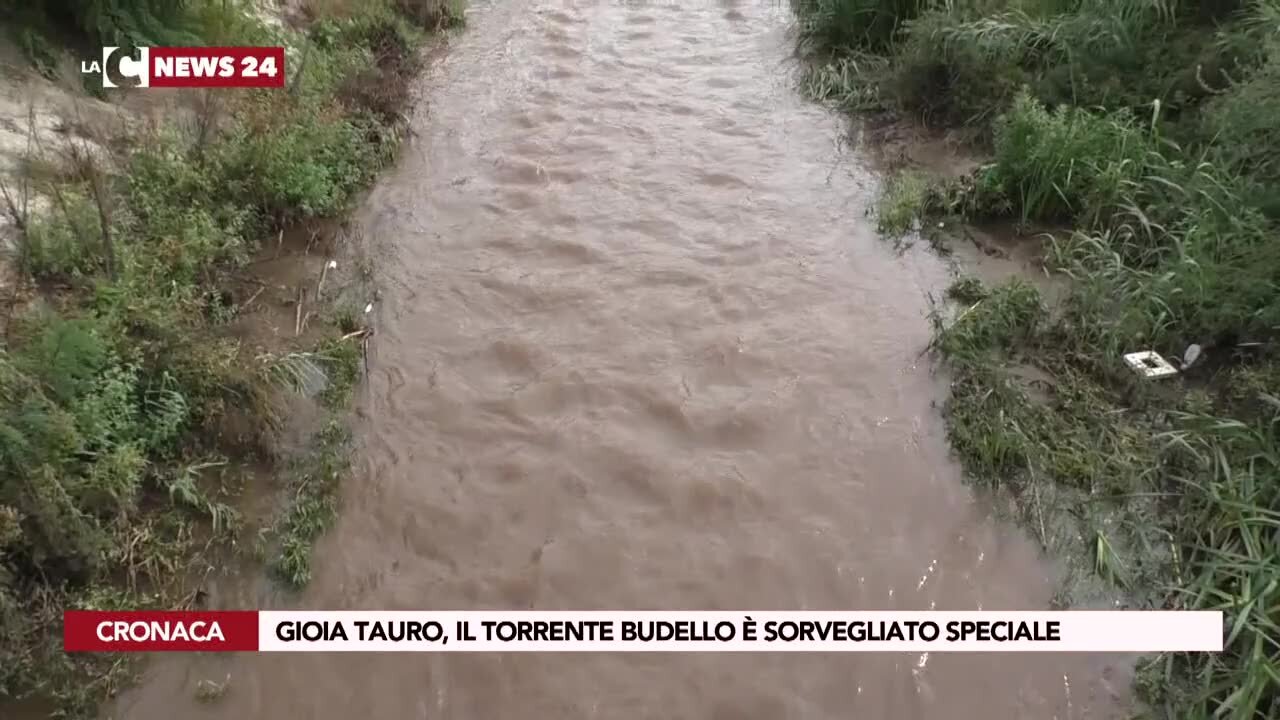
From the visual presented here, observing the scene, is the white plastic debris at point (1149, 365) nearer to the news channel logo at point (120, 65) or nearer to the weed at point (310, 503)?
the weed at point (310, 503)

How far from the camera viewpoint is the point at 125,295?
421cm

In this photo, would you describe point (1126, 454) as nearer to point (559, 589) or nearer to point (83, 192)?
point (559, 589)

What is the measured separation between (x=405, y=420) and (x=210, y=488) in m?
0.89

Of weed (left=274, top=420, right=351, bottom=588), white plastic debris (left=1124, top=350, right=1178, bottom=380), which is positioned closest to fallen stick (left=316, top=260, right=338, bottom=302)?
weed (left=274, top=420, right=351, bottom=588)

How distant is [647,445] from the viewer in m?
4.32

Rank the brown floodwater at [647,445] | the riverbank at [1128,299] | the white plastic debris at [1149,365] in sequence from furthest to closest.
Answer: the white plastic debris at [1149,365], the riverbank at [1128,299], the brown floodwater at [647,445]

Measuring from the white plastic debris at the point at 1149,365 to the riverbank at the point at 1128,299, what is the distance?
0.14ft

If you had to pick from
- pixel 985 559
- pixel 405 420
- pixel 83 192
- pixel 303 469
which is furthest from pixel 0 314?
pixel 985 559

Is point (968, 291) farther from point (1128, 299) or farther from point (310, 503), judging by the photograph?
point (310, 503)

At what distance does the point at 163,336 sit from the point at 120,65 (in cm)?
215

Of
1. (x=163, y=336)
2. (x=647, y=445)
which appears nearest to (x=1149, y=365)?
(x=647, y=445)

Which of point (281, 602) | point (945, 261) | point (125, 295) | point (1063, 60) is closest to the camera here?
point (281, 602)

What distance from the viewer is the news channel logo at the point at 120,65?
5.22 meters
